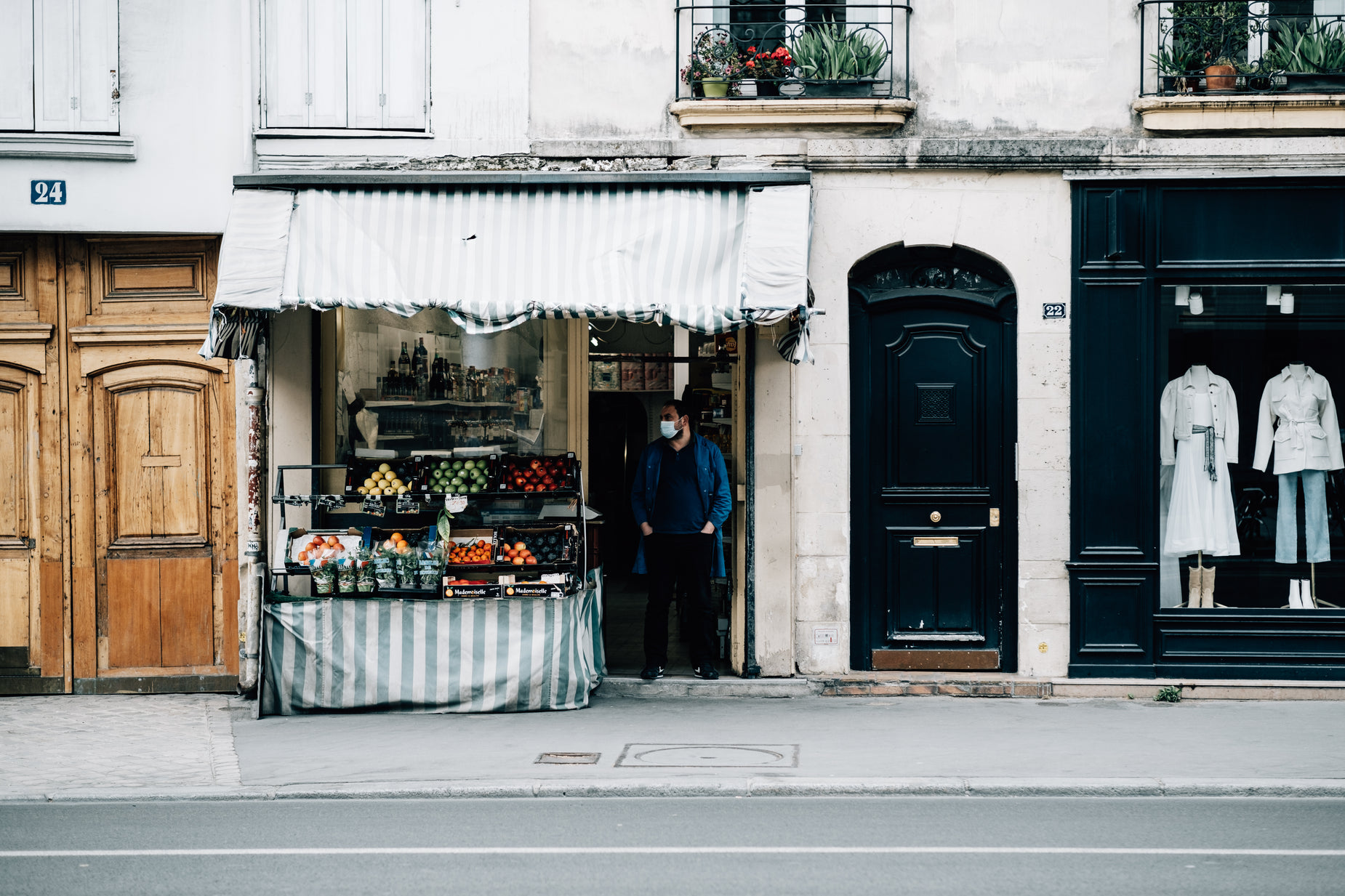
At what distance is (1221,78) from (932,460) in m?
3.63

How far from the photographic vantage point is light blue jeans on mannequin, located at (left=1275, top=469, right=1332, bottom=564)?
35.9 ft

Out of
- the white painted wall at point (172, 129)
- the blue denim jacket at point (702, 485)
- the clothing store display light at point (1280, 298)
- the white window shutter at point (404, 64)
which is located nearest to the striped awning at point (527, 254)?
the white painted wall at point (172, 129)

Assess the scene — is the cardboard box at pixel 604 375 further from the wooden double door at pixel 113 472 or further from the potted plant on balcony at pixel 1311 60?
the potted plant on balcony at pixel 1311 60

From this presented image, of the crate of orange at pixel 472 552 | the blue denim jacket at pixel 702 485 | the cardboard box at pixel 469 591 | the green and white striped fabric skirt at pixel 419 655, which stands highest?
the blue denim jacket at pixel 702 485

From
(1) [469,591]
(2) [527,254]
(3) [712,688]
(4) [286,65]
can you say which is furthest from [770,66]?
(3) [712,688]

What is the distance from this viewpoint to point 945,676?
10.8 metres

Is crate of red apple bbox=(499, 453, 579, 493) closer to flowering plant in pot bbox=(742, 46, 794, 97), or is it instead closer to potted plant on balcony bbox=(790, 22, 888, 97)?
flowering plant in pot bbox=(742, 46, 794, 97)

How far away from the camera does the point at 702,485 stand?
10.7 metres

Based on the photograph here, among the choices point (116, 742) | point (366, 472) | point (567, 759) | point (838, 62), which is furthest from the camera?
point (838, 62)

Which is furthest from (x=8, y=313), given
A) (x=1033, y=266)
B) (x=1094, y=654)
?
(x=1094, y=654)

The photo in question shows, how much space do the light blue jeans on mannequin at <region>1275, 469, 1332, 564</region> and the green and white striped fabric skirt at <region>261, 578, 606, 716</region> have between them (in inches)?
225

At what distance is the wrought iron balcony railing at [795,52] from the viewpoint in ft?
34.9

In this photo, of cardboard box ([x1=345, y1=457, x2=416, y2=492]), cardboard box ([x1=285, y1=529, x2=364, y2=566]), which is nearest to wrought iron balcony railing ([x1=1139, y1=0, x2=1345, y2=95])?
cardboard box ([x1=345, y1=457, x2=416, y2=492])

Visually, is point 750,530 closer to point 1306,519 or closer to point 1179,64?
point 1306,519
